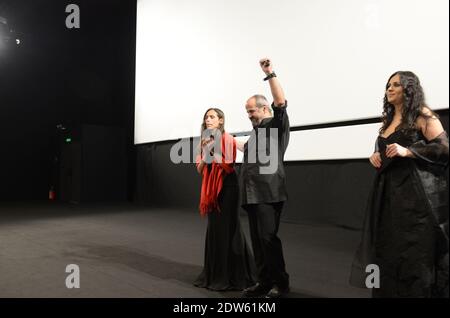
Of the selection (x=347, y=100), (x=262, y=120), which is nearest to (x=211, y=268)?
(x=262, y=120)

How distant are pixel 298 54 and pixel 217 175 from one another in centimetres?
214

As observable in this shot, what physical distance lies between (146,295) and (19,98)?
6.71 metres

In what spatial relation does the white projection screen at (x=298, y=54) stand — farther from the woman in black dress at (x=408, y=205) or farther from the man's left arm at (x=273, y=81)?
the man's left arm at (x=273, y=81)

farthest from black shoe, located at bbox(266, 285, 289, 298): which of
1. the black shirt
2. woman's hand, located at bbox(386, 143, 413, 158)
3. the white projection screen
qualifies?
the white projection screen

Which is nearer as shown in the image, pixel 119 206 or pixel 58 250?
pixel 58 250

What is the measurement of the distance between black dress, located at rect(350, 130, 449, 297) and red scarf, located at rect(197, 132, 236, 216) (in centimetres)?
76

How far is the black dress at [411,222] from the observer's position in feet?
4.84

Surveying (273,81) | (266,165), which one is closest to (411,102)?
(273,81)

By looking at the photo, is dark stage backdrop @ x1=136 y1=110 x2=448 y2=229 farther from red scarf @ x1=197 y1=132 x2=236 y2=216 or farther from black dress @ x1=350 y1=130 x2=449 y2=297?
red scarf @ x1=197 y1=132 x2=236 y2=216

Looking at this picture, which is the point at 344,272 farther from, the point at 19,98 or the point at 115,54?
the point at 19,98

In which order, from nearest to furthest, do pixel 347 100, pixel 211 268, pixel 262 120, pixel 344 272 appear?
1. pixel 262 120
2. pixel 211 268
3. pixel 344 272
4. pixel 347 100

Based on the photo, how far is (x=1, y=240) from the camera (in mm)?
3574

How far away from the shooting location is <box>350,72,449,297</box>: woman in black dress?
1479 mm

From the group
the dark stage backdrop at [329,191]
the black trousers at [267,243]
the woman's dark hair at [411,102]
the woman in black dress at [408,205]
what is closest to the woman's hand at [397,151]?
the woman in black dress at [408,205]
